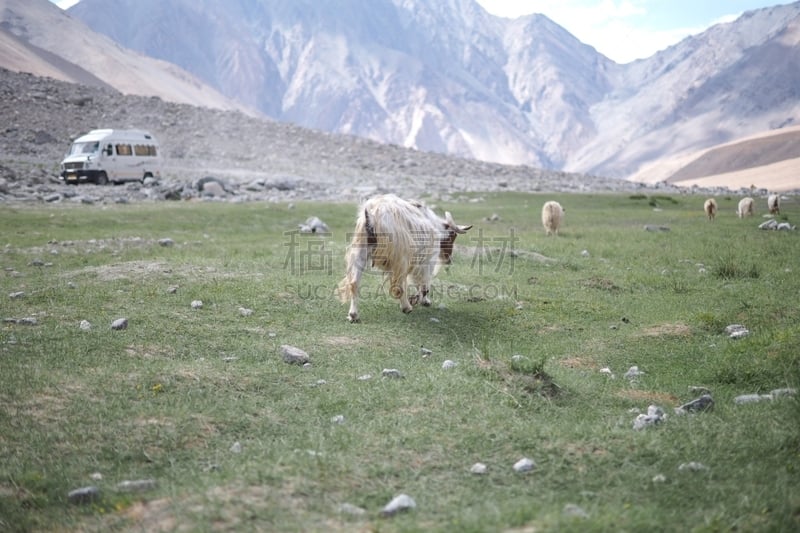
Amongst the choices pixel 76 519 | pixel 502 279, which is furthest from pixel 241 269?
pixel 76 519

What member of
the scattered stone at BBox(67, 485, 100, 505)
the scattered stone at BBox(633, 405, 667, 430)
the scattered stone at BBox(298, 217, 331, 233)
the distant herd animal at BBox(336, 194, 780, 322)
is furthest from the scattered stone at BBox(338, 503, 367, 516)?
the scattered stone at BBox(298, 217, 331, 233)

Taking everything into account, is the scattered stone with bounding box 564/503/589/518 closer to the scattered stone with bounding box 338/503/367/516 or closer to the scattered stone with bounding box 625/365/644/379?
the scattered stone with bounding box 338/503/367/516

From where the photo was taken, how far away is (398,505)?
500cm

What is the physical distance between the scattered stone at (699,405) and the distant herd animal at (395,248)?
16.7 ft

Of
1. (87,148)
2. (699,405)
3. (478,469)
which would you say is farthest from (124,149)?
(478,469)

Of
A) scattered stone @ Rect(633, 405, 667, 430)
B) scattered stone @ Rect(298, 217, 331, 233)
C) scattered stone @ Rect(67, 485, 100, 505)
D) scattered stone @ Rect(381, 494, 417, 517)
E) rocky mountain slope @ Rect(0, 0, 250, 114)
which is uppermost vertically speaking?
rocky mountain slope @ Rect(0, 0, 250, 114)

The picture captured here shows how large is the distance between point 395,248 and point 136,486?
243 inches

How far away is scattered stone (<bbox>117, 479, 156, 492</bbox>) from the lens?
17.7 feet

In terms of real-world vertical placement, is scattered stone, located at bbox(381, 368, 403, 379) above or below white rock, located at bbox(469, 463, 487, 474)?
above

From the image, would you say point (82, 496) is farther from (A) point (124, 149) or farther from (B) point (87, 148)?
(A) point (124, 149)

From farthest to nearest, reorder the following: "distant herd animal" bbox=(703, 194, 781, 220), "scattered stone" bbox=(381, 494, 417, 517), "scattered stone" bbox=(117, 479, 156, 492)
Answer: "distant herd animal" bbox=(703, 194, 781, 220), "scattered stone" bbox=(117, 479, 156, 492), "scattered stone" bbox=(381, 494, 417, 517)

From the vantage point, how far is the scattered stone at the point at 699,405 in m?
7.03

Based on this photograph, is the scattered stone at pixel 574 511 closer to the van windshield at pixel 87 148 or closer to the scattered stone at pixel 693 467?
the scattered stone at pixel 693 467

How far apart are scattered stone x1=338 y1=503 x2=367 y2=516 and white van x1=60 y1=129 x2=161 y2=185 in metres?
36.4
